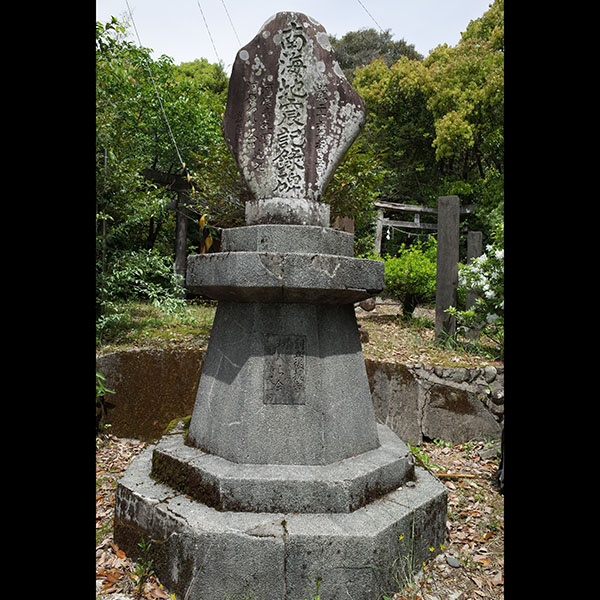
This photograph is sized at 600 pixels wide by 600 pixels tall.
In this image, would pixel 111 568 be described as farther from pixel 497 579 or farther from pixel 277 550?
pixel 497 579

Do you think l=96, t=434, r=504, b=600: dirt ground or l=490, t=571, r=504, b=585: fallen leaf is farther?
l=490, t=571, r=504, b=585: fallen leaf

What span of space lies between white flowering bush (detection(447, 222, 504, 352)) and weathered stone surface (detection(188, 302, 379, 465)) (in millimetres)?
3786

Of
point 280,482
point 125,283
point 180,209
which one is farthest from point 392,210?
point 280,482

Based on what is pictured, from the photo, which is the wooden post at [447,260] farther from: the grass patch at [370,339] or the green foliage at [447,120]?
the green foliage at [447,120]

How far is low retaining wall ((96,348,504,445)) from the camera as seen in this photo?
464 centimetres

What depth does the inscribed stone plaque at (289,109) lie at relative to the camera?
272 cm

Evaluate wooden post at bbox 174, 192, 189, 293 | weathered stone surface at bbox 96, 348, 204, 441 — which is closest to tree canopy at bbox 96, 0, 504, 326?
wooden post at bbox 174, 192, 189, 293

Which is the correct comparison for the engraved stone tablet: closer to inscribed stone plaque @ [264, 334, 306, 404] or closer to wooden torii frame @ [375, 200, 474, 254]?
inscribed stone plaque @ [264, 334, 306, 404]

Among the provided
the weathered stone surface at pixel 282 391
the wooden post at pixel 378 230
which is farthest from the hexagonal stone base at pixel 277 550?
the wooden post at pixel 378 230

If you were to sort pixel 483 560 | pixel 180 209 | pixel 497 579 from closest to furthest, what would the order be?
pixel 497 579 < pixel 483 560 < pixel 180 209

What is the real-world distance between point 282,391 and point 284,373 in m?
0.11

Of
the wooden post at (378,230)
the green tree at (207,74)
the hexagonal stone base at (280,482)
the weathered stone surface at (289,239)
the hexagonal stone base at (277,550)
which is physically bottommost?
the hexagonal stone base at (277,550)

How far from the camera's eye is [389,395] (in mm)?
5016

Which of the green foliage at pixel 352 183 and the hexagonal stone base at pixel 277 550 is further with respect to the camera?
the green foliage at pixel 352 183
